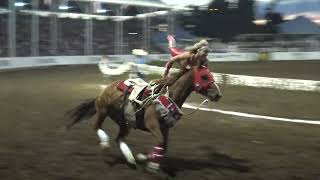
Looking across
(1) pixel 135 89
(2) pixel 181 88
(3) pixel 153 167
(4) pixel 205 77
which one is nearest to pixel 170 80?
(2) pixel 181 88

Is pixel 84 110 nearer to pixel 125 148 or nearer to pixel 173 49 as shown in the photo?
pixel 125 148

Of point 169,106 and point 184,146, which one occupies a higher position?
point 169,106

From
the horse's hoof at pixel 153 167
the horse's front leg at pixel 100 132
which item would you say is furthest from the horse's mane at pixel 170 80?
the horse's front leg at pixel 100 132

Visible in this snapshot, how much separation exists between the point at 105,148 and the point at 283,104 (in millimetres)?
9785

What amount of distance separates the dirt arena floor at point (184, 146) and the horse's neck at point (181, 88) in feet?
3.42

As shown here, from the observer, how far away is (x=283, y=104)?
17047mm

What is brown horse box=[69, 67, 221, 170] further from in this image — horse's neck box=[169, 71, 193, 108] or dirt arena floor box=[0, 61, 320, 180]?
dirt arena floor box=[0, 61, 320, 180]

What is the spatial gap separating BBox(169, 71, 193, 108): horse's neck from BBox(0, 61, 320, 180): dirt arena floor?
1.04 m

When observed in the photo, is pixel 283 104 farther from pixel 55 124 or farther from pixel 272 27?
pixel 272 27

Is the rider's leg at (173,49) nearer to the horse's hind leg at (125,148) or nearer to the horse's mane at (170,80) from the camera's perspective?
the horse's mane at (170,80)

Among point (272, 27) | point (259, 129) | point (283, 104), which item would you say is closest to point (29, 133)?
point (259, 129)

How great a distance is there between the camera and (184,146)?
9.77 meters

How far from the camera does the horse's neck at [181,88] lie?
7164 millimetres

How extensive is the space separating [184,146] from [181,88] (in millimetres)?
2754
